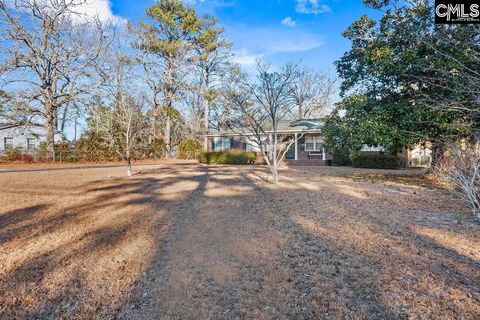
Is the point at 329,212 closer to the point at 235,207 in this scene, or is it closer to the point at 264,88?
the point at 235,207

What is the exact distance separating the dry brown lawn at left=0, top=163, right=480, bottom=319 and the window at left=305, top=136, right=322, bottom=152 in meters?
13.5

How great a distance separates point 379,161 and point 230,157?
9523 millimetres

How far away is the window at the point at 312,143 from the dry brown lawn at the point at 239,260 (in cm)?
1345

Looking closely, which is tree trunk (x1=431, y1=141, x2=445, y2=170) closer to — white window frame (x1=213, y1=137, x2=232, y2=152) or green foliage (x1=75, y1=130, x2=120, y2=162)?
white window frame (x1=213, y1=137, x2=232, y2=152)

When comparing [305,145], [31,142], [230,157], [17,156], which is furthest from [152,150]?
[305,145]

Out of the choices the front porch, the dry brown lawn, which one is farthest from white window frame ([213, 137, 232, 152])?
the dry brown lawn

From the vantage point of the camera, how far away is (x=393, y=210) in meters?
5.77

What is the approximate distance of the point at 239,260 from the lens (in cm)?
363

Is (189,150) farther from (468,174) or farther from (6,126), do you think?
(468,174)

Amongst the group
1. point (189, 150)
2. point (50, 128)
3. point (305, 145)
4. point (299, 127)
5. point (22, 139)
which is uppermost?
point (50, 128)
